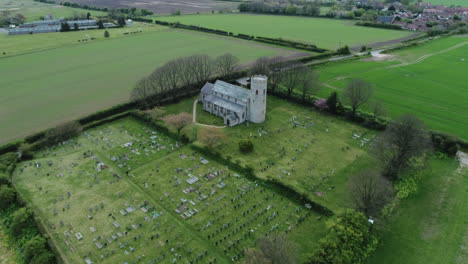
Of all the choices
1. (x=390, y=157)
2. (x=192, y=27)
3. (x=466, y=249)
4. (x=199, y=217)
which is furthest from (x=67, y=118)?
(x=192, y=27)

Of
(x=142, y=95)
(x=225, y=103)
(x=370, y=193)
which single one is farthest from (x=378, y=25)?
(x=370, y=193)

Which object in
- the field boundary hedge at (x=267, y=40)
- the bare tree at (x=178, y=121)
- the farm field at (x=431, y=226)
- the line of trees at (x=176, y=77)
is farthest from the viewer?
the field boundary hedge at (x=267, y=40)

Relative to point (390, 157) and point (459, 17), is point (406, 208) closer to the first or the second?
point (390, 157)

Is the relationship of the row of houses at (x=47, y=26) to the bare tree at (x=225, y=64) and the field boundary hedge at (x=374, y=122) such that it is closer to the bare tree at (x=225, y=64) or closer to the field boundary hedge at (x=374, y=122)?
the bare tree at (x=225, y=64)

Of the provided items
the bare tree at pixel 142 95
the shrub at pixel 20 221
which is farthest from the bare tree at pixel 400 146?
the shrub at pixel 20 221

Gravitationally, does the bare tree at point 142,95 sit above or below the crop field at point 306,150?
above

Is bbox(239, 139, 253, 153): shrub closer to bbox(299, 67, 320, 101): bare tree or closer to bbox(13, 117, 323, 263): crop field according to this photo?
bbox(13, 117, 323, 263): crop field

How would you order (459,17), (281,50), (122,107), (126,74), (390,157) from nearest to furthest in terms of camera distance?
(390,157)
(122,107)
(126,74)
(281,50)
(459,17)

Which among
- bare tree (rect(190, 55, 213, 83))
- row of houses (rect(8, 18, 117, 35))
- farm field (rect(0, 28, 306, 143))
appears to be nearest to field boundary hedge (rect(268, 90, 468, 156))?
bare tree (rect(190, 55, 213, 83))
